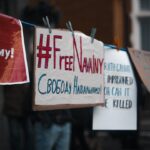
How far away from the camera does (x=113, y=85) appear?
652cm

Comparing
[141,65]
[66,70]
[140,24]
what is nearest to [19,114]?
[66,70]

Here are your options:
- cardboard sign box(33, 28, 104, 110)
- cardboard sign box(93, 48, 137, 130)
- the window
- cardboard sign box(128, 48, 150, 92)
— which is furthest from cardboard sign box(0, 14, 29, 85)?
the window

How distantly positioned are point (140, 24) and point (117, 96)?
5714 mm

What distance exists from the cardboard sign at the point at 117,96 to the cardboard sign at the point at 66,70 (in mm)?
150

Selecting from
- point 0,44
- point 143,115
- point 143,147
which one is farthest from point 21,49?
point 143,147

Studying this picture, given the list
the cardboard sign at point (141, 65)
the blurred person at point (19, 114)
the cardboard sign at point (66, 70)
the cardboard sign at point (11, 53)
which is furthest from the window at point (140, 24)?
the cardboard sign at point (11, 53)

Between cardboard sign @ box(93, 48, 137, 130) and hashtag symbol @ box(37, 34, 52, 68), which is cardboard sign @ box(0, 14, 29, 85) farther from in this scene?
cardboard sign @ box(93, 48, 137, 130)

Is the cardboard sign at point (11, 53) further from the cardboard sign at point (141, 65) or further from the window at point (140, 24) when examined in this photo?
the window at point (140, 24)

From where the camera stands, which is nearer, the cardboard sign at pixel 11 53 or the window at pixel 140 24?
the cardboard sign at pixel 11 53

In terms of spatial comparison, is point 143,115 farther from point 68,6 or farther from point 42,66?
point 68,6

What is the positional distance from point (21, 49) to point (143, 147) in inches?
147

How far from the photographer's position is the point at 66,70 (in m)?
5.89

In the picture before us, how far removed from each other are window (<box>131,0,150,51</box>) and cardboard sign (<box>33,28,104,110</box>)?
5.58 meters

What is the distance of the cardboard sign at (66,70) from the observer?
566 centimetres
